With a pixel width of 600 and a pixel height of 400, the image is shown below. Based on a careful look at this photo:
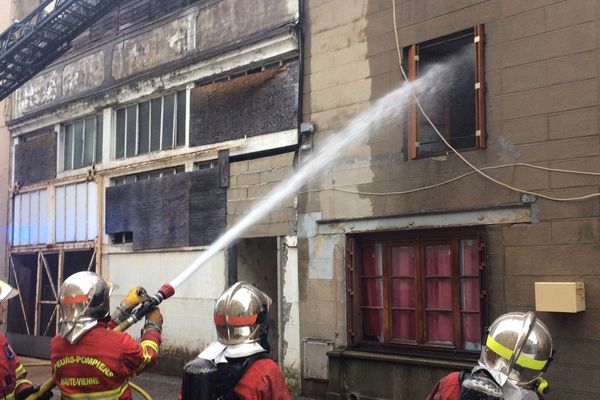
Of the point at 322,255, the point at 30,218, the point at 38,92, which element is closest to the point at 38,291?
the point at 30,218

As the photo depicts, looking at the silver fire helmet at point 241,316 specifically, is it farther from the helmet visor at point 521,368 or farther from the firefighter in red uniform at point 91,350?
the helmet visor at point 521,368

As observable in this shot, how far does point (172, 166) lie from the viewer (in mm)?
10172

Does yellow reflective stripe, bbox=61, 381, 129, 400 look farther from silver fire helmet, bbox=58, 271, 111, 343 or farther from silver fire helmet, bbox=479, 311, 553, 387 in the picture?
silver fire helmet, bbox=479, 311, 553, 387

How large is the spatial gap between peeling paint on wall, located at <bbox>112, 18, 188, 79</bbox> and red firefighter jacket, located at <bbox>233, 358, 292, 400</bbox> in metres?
7.88

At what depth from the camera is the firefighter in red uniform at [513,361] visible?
2.80 meters

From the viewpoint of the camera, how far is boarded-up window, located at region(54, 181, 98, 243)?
11.5 metres

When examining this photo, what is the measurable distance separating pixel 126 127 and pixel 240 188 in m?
3.43

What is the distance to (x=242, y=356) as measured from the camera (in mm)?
3266

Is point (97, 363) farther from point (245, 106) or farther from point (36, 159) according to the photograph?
point (36, 159)

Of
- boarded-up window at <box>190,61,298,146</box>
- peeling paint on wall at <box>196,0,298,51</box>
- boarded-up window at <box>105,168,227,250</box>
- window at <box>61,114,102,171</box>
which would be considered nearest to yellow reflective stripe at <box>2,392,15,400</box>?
boarded-up window at <box>105,168,227,250</box>

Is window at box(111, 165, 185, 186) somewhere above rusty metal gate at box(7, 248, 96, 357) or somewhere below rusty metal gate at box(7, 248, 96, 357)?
above

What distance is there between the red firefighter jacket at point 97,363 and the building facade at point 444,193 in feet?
12.2

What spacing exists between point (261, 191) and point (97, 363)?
498cm

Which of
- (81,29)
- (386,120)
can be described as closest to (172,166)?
(81,29)
